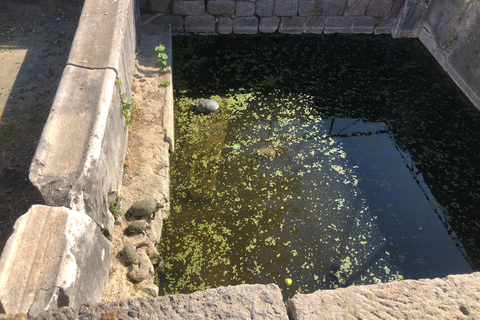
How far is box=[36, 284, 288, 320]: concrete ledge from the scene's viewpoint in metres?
1.77

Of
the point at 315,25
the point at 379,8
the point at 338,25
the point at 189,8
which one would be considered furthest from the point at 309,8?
the point at 189,8

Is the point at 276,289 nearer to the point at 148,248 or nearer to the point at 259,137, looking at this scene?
the point at 148,248

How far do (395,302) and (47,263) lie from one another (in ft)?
6.13

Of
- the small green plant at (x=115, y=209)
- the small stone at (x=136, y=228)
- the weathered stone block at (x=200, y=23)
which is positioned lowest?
the small stone at (x=136, y=228)

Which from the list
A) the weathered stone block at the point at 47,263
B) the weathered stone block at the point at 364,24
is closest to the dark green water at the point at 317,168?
the weathered stone block at the point at 364,24

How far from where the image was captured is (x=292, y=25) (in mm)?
5516

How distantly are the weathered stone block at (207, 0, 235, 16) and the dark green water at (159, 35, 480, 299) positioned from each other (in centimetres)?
37

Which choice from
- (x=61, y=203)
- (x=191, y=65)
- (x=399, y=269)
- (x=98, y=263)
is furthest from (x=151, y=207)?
(x=191, y=65)

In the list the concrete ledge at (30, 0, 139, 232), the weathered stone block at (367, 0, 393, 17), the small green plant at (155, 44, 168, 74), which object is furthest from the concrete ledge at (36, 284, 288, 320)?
the weathered stone block at (367, 0, 393, 17)

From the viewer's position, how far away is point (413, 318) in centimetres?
188

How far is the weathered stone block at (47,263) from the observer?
1771 millimetres

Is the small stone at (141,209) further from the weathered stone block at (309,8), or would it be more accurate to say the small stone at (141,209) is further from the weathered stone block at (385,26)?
the weathered stone block at (385,26)

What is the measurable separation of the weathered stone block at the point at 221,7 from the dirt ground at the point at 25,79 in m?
1.84

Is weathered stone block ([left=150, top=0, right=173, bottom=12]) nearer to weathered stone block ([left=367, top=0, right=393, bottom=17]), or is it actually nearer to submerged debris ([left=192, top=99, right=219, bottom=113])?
submerged debris ([left=192, top=99, right=219, bottom=113])
